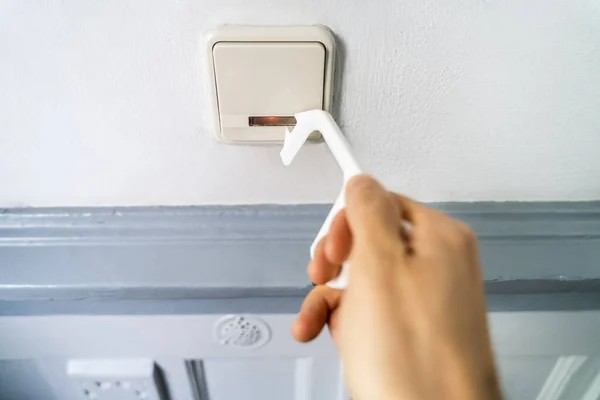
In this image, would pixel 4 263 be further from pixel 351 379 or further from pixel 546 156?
pixel 546 156

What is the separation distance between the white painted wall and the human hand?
108mm

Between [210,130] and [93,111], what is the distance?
8cm

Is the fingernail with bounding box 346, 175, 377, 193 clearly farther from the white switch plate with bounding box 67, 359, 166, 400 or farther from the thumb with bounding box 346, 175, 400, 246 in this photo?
the white switch plate with bounding box 67, 359, 166, 400

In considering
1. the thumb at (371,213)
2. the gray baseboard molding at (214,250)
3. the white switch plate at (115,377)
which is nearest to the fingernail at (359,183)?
the thumb at (371,213)

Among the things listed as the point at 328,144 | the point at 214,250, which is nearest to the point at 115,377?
the point at 214,250

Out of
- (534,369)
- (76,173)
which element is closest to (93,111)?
(76,173)

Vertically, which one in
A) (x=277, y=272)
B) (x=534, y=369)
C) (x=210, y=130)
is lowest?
(x=534, y=369)

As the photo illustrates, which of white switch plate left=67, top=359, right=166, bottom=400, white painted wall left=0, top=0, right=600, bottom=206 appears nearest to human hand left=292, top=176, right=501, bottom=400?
white painted wall left=0, top=0, right=600, bottom=206

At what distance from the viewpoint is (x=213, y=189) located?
0.40 metres

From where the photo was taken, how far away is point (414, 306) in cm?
26

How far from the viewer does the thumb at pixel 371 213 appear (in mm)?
254

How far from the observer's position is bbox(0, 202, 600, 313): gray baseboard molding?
0.40m

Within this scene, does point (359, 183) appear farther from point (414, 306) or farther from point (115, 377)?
point (115, 377)

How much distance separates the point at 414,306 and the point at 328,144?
4.7 inches
